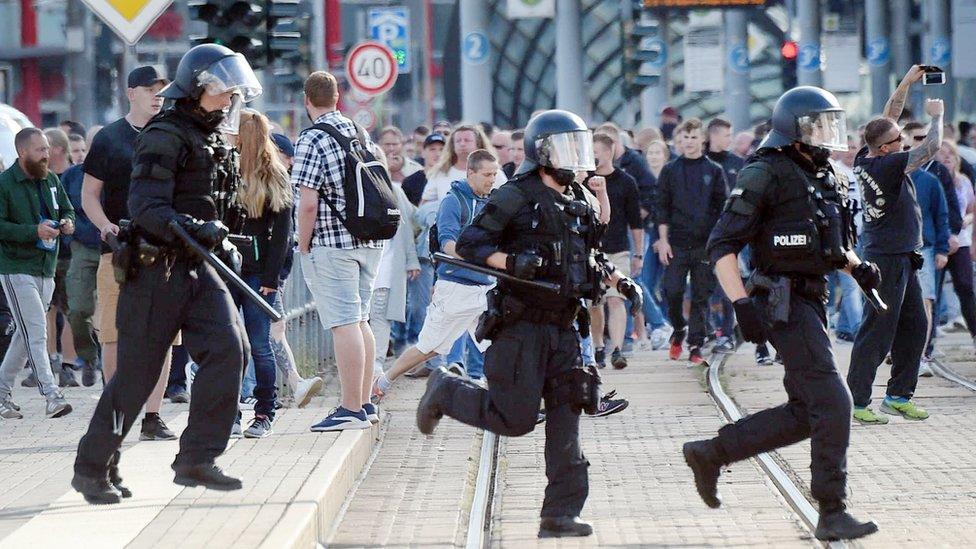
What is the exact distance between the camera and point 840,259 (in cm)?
808

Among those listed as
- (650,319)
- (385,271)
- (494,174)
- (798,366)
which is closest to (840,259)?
(798,366)

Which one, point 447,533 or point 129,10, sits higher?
point 129,10

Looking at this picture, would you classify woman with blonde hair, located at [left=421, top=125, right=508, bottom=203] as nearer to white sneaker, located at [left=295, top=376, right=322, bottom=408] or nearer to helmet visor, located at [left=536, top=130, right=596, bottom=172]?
white sneaker, located at [left=295, top=376, right=322, bottom=408]

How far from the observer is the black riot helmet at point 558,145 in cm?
802

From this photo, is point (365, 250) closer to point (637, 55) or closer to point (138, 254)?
point (138, 254)

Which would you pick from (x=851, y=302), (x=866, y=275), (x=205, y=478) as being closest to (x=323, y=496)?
(x=205, y=478)

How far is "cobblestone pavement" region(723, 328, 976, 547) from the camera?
26.8 feet

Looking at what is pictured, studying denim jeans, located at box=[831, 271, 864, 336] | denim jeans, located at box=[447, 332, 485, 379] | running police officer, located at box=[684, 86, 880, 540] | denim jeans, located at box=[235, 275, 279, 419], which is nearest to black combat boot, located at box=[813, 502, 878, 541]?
running police officer, located at box=[684, 86, 880, 540]

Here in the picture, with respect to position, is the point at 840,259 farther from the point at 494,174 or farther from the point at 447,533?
the point at 494,174

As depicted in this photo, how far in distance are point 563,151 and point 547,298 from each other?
0.59 meters

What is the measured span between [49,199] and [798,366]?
21.9ft

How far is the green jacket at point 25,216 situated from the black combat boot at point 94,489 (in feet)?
16.5

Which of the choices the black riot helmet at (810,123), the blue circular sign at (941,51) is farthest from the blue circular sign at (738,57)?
the black riot helmet at (810,123)

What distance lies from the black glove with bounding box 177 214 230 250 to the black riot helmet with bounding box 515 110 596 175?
1272 millimetres
